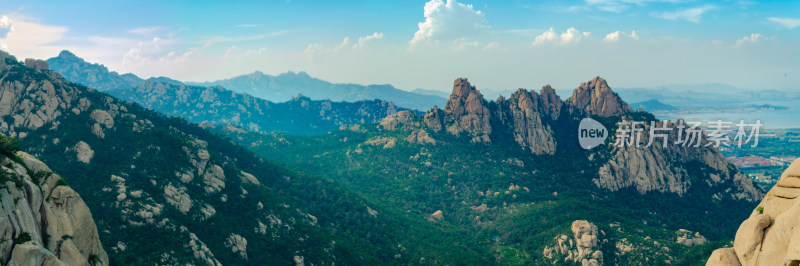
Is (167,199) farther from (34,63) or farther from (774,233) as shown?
(774,233)

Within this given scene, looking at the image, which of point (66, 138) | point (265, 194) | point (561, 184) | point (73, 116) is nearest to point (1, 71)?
point (73, 116)

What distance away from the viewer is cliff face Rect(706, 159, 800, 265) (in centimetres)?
2989

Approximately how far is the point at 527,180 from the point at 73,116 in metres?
163

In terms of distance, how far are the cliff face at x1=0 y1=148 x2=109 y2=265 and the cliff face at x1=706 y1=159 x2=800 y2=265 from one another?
55.2 m

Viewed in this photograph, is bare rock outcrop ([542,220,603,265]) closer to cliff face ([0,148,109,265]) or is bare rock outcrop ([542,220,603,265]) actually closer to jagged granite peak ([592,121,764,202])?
jagged granite peak ([592,121,764,202])

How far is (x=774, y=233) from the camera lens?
31.5 meters

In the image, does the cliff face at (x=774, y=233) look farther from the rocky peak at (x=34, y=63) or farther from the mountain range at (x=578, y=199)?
the rocky peak at (x=34, y=63)

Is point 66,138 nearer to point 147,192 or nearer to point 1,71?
point 147,192

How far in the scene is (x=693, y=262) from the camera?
343 ft

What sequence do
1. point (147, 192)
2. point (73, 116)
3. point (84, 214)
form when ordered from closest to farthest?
1. point (84, 214)
2. point (147, 192)
3. point (73, 116)

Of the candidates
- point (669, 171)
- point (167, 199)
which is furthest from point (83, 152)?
point (669, 171)

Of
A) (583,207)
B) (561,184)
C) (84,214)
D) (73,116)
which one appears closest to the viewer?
(84,214)

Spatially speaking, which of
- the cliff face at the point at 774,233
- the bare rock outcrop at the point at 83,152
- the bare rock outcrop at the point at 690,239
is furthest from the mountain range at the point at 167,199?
the cliff face at the point at 774,233

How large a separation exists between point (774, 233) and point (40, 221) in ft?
201
